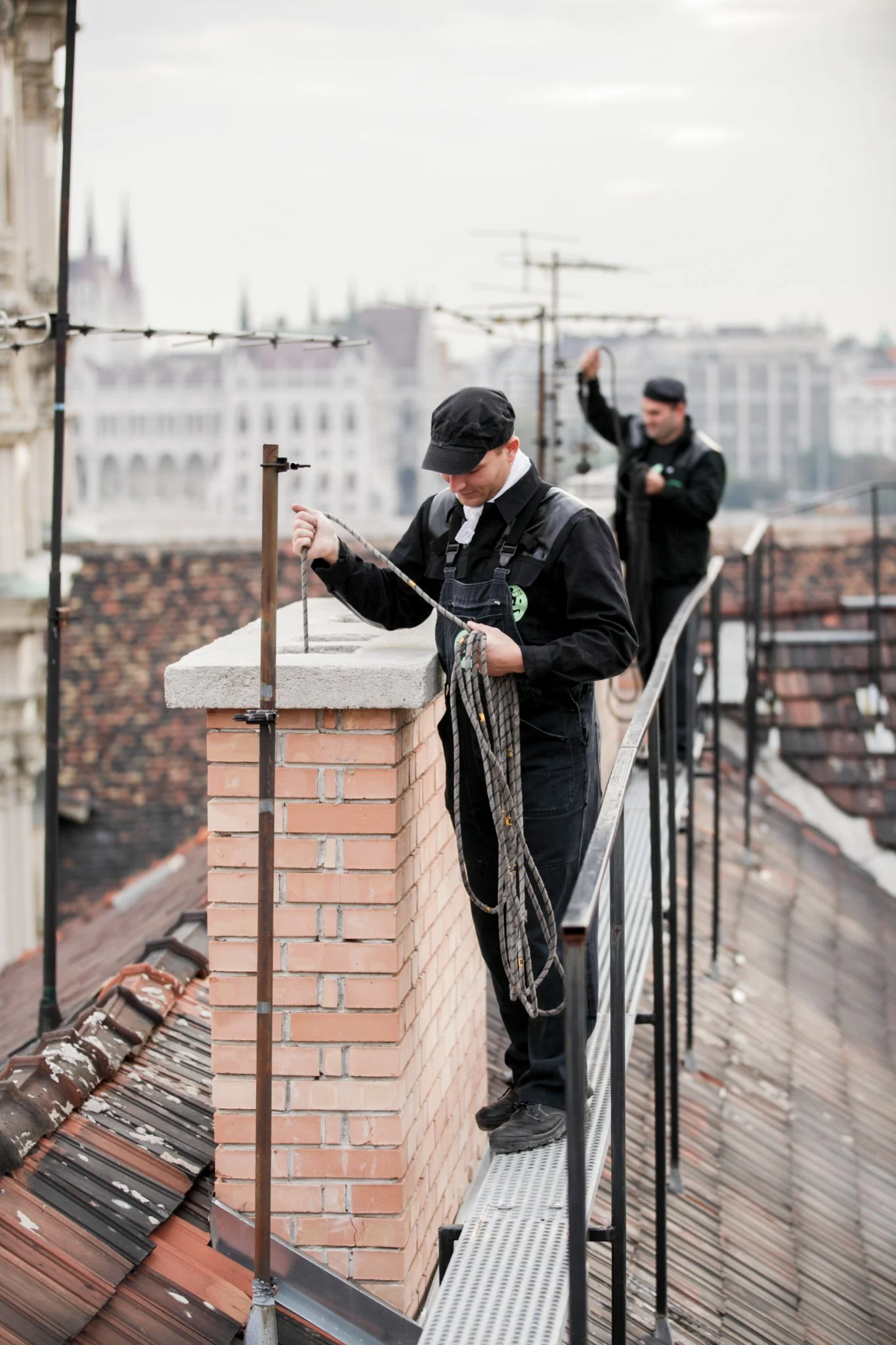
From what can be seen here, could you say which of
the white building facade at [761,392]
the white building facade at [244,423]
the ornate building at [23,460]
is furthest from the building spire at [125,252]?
the ornate building at [23,460]

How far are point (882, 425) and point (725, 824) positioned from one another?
540 ft

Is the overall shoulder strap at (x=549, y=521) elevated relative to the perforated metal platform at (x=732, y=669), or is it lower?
elevated

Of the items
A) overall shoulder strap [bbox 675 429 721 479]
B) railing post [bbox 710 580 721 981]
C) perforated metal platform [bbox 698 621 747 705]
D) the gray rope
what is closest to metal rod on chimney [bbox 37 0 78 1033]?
the gray rope

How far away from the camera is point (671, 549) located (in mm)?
7039

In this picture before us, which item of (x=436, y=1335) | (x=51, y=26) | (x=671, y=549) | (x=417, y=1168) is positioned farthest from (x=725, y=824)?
(x=51, y=26)

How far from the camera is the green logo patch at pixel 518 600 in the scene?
3.55 meters

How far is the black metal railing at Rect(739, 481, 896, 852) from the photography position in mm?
9500

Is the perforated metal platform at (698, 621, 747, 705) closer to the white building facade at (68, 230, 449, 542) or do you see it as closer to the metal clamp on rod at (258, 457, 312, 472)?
the metal clamp on rod at (258, 457, 312, 472)

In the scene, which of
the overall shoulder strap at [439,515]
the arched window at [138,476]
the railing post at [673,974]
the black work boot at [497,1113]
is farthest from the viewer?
the arched window at [138,476]

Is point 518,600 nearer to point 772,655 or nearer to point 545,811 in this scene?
point 545,811

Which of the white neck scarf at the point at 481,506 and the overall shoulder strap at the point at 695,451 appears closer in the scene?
the white neck scarf at the point at 481,506

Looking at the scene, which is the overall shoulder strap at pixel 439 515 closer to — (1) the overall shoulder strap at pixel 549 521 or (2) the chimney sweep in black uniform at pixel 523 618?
(2) the chimney sweep in black uniform at pixel 523 618

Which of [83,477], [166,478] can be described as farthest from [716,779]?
[166,478]

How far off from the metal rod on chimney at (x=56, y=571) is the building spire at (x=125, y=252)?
15786cm
